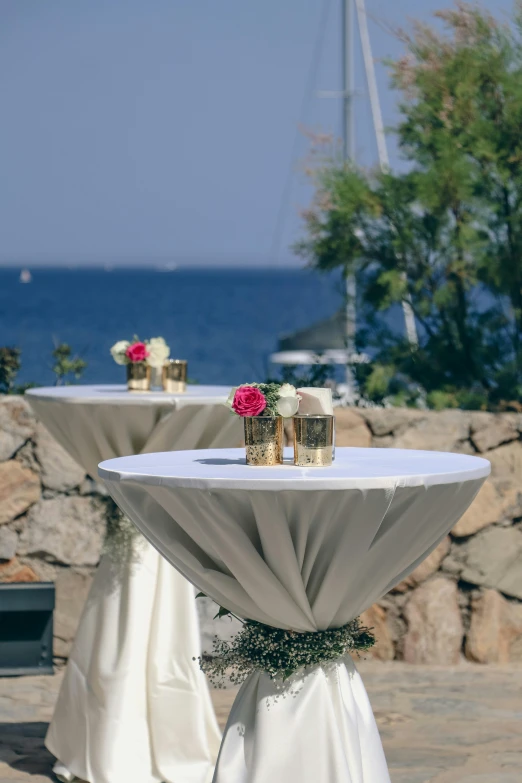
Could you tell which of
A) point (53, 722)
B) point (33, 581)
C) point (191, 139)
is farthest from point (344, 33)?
point (191, 139)

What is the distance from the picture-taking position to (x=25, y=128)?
195 feet

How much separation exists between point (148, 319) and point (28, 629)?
45681 millimetres

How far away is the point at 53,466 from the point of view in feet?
20.2

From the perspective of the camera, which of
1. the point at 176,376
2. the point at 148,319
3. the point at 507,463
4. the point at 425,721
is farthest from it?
the point at 148,319

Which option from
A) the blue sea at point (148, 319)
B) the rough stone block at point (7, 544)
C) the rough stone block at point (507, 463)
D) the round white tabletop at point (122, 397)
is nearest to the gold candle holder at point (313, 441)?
the round white tabletop at point (122, 397)

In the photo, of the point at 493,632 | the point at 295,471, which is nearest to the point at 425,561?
the point at 493,632

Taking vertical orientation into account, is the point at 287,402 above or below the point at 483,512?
above

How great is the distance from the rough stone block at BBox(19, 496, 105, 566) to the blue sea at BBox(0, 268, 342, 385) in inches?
709

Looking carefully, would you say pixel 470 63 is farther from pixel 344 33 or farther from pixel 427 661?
pixel 344 33

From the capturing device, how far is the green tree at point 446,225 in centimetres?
724

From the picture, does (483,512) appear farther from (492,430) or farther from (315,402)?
(315,402)

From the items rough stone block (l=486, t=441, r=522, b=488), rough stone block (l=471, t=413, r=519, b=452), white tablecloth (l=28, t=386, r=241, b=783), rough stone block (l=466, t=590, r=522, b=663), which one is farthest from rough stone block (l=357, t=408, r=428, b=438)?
white tablecloth (l=28, t=386, r=241, b=783)

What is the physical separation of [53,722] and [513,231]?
163 inches

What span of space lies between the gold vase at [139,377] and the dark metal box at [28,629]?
62.2 inches
